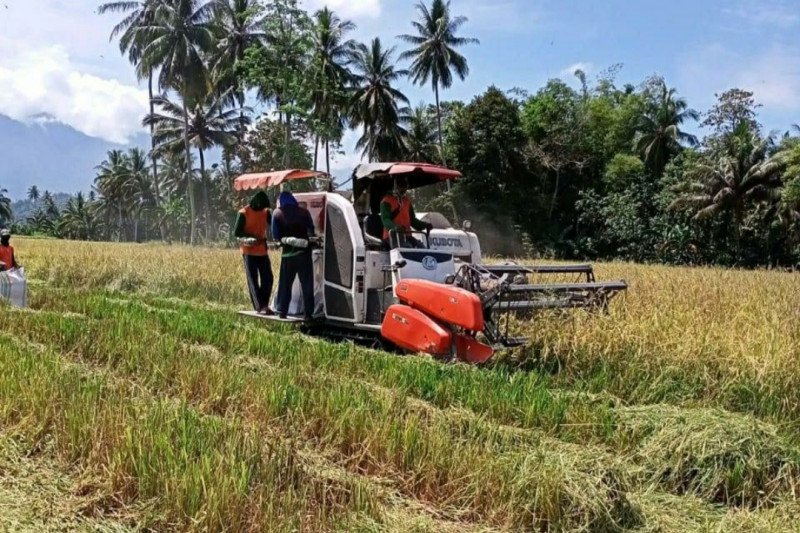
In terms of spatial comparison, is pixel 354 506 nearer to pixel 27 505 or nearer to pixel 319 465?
pixel 319 465

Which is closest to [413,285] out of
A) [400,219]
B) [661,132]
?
[400,219]

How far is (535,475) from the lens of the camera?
3363mm

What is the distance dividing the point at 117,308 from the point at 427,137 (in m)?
35.5

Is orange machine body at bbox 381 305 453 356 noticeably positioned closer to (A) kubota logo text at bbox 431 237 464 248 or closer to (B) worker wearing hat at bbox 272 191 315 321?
(B) worker wearing hat at bbox 272 191 315 321

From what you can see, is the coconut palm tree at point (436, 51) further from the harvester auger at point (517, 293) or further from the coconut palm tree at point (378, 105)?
the harvester auger at point (517, 293)

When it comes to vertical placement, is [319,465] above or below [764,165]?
below

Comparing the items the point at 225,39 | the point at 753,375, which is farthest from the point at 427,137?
the point at 753,375

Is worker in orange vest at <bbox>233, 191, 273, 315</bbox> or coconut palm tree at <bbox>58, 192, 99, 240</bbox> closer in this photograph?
worker in orange vest at <bbox>233, 191, 273, 315</bbox>

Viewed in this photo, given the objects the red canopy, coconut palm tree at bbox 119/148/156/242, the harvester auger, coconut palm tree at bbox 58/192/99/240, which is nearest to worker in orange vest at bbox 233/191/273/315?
the red canopy

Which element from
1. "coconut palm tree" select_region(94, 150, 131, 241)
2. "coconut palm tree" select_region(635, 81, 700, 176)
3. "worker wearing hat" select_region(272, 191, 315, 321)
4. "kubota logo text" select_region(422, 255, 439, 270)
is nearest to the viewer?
"kubota logo text" select_region(422, 255, 439, 270)

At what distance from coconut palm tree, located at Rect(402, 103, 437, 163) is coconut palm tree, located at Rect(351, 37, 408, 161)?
3.24 ft

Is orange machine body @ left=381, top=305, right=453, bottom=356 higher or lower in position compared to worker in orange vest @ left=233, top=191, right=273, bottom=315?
lower

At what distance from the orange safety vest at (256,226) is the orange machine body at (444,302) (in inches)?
113

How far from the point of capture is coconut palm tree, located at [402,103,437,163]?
135 feet
